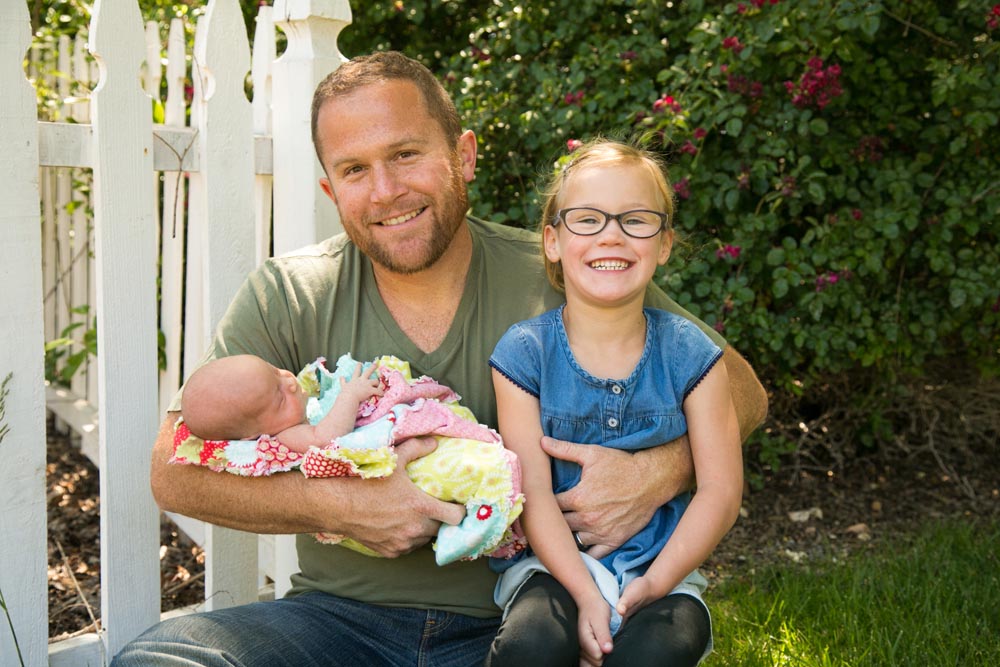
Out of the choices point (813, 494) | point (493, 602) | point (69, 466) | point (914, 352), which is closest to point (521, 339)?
point (493, 602)

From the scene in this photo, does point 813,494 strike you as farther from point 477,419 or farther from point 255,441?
point 255,441

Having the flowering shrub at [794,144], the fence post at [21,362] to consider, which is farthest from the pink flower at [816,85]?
the fence post at [21,362]

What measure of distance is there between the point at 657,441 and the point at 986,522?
7.93ft

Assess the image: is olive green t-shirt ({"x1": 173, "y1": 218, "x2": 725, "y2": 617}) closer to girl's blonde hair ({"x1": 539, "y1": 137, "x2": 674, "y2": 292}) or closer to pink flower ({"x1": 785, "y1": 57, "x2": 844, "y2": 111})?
girl's blonde hair ({"x1": 539, "y1": 137, "x2": 674, "y2": 292})

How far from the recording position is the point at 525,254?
2701 mm

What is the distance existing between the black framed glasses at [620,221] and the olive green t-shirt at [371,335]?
0.97 feet

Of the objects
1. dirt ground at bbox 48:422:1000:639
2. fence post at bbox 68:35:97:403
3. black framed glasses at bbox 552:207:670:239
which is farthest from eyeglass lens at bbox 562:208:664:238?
fence post at bbox 68:35:97:403

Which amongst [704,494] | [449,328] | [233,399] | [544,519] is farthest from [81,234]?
[704,494]

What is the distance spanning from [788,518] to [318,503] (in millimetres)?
2574

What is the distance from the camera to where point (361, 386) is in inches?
90.7

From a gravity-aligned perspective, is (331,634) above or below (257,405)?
below

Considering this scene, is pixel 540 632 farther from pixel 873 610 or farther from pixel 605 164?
pixel 873 610

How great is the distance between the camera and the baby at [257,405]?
2176 mm

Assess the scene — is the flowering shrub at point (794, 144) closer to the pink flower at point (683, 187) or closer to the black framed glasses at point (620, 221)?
the pink flower at point (683, 187)
